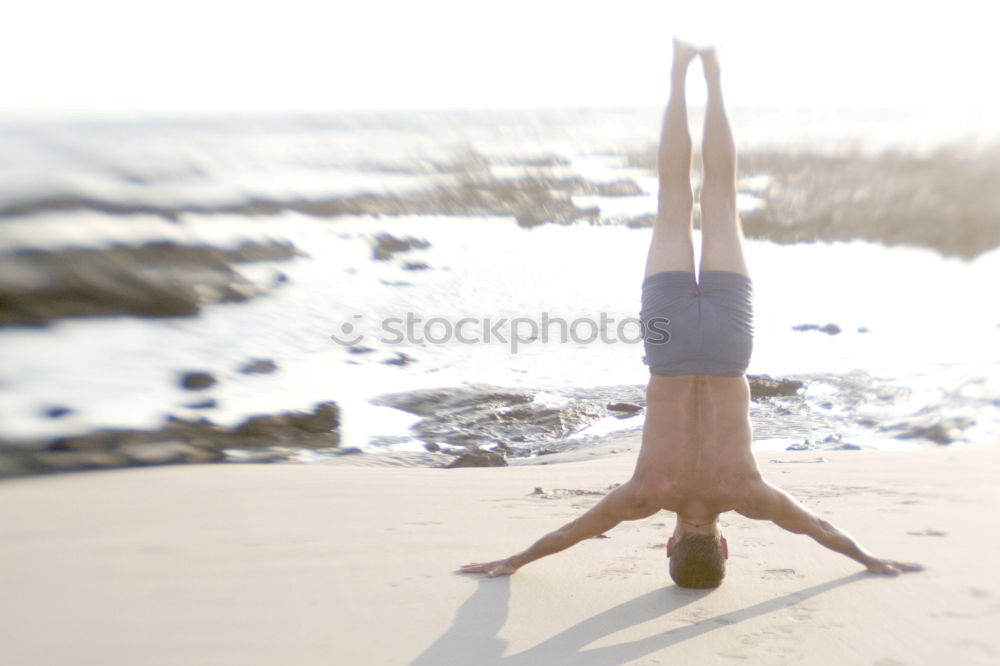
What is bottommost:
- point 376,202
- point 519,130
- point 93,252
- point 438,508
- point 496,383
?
point 438,508

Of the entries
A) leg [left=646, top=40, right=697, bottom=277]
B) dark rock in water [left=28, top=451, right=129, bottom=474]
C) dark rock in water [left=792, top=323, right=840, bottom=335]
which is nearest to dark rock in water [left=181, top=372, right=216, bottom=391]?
A: dark rock in water [left=28, top=451, right=129, bottom=474]

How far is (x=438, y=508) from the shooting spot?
499cm

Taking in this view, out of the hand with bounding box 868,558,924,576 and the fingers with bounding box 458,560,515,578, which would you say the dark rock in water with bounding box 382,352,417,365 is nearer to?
the fingers with bounding box 458,560,515,578

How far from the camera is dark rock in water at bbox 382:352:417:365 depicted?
920 cm

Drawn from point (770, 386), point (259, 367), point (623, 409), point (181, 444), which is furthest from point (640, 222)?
point (181, 444)

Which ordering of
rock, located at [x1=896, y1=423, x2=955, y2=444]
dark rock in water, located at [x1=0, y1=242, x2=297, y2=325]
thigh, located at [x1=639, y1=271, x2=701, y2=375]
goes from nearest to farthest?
1. thigh, located at [x1=639, y1=271, x2=701, y2=375]
2. rock, located at [x1=896, y1=423, x2=955, y2=444]
3. dark rock in water, located at [x1=0, y1=242, x2=297, y2=325]

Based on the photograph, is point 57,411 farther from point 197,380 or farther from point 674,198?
point 674,198

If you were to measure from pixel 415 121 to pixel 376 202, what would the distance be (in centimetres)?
3624

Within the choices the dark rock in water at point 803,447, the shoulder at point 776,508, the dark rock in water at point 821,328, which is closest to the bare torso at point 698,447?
the shoulder at point 776,508

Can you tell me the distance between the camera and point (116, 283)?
12.3m

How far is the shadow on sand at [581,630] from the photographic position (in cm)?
324

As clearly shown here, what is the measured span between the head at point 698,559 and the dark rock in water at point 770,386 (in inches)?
171

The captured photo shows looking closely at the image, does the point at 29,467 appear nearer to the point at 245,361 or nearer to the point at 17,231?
the point at 245,361

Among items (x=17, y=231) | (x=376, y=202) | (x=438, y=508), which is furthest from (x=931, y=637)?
(x=376, y=202)
